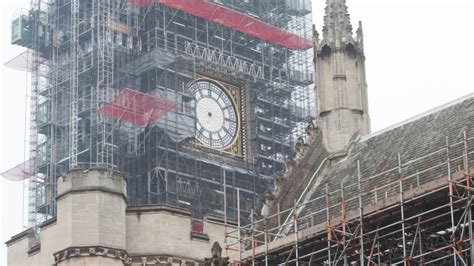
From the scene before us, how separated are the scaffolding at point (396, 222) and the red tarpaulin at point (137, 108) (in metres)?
28.5

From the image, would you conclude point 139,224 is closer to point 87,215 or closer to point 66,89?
point 87,215

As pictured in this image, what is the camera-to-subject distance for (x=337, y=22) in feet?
176

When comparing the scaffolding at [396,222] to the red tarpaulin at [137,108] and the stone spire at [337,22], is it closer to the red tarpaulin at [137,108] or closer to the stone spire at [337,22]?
the stone spire at [337,22]

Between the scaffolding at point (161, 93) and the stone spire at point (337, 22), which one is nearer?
the stone spire at point (337, 22)

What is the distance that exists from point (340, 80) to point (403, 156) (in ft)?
22.9

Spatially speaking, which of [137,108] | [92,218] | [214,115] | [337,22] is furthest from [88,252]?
[214,115]

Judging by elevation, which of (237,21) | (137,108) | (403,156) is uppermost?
(237,21)

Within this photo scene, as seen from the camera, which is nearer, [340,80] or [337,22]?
[340,80]

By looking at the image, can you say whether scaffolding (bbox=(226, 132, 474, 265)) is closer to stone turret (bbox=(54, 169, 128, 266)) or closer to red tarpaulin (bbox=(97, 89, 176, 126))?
stone turret (bbox=(54, 169, 128, 266))

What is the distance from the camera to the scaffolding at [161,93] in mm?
74750

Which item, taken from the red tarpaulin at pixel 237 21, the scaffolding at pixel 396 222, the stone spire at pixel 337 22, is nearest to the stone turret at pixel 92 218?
the scaffolding at pixel 396 222

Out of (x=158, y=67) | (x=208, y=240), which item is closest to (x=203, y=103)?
(x=158, y=67)

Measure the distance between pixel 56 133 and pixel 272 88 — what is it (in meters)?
12.0

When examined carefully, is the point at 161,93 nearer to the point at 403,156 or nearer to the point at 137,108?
the point at 137,108
